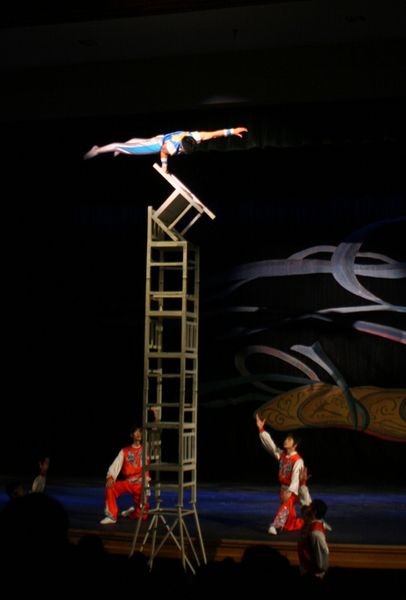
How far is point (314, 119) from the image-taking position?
23.1 ft

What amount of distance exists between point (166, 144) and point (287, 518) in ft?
9.48

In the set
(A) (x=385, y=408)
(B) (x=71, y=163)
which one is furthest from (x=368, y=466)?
(B) (x=71, y=163)

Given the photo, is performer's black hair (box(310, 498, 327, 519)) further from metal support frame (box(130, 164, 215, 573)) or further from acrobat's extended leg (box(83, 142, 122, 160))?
acrobat's extended leg (box(83, 142, 122, 160))

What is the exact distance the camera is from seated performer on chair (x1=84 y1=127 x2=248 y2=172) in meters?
6.51

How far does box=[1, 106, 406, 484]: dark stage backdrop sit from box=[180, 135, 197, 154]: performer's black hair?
1.81 metres

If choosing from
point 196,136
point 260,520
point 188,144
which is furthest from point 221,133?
point 260,520

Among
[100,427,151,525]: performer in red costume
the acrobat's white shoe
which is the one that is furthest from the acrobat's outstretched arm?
[100,427,151,525]: performer in red costume

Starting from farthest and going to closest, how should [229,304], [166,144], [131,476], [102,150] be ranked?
[229,304] → [102,150] → [131,476] → [166,144]

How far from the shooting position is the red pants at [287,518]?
21.0 ft

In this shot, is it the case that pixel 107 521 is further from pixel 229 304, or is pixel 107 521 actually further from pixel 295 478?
pixel 229 304

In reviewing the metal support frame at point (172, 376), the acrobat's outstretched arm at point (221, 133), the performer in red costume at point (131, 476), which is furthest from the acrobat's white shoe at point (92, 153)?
the performer in red costume at point (131, 476)

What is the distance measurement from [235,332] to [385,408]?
1743 millimetres

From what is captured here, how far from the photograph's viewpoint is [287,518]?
6465 millimetres

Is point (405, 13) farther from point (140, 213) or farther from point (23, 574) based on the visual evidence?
point (23, 574)
